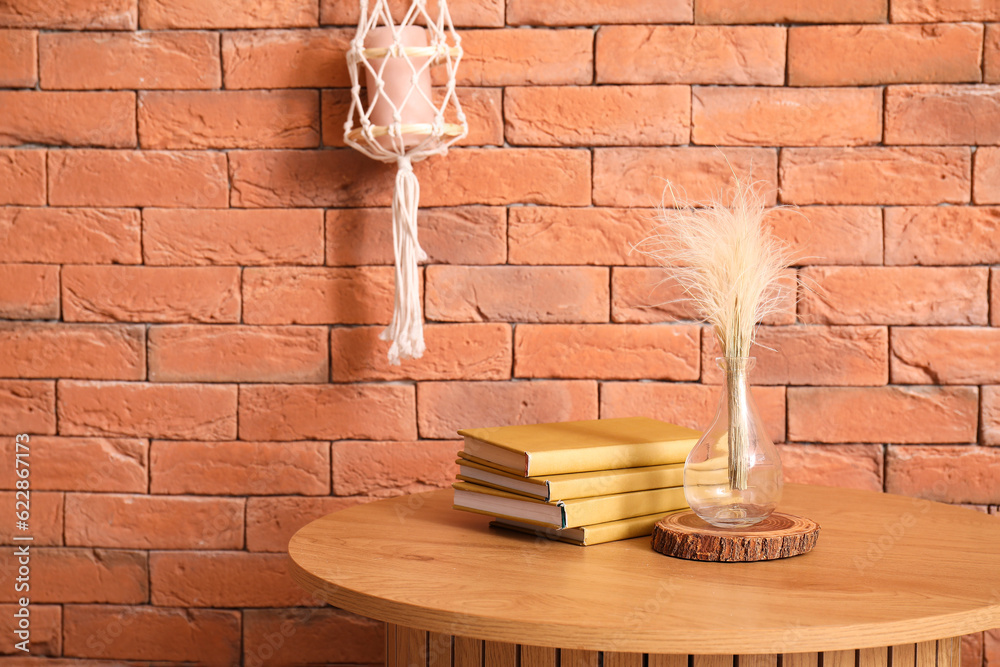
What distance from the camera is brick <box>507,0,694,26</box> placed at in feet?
5.26

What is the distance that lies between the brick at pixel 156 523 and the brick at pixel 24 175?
619 millimetres

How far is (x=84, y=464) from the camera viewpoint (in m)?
1.67

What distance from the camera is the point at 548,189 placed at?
163 centimetres

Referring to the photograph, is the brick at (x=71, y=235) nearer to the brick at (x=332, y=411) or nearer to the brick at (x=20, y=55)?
the brick at (x=20, y=55)

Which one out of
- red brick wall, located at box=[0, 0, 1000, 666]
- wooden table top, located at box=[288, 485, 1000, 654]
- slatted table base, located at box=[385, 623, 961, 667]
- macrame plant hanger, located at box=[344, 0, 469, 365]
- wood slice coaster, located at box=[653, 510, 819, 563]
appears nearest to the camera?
wooden table top, located at box=[288, 485, 1000, 654]

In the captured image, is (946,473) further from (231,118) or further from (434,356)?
(231,118)

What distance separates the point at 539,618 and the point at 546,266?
936 millimetres

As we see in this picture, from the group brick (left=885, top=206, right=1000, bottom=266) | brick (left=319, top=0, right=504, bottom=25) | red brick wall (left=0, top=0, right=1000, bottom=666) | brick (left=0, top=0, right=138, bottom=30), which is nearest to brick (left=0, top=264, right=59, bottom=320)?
red brick wall (left=0, top=0, right=1000, bottom=666)

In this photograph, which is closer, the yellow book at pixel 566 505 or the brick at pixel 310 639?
the yellow book at pixel 566 505

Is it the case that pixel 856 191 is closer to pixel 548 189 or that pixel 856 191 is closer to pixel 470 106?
pixel 548 189

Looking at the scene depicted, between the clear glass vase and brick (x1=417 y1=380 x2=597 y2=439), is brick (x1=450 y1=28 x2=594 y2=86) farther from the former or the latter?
the clear glass vase

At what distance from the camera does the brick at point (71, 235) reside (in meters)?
1.66

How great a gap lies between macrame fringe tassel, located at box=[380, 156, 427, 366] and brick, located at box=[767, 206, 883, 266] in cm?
69

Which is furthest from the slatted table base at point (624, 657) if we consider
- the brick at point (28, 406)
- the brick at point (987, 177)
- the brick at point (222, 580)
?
the brick at point (28, 406)
